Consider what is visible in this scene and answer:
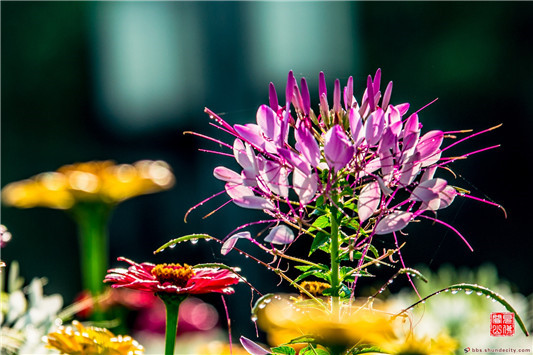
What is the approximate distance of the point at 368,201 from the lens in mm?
386

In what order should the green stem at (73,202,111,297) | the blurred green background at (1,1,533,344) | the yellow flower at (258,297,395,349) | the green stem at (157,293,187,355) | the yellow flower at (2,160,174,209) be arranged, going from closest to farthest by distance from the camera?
the yellow flower at (258,297,395,349) < the green stem at (157,293,187,355) < the green stem at (73,202,111,297) < the yellow flower at (2,160,174,209) < the blurred green background at (1,1,533,344)

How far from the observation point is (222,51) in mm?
2287

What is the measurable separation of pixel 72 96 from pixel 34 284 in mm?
2265

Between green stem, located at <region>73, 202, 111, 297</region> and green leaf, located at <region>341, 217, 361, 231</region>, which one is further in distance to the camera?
green stem, located at <region>73, 202, 111, 297</region>

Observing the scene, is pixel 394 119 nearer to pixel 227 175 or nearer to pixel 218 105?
pixel 227 175

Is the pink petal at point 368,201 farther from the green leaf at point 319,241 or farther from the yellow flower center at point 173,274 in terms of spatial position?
the yellow flower center at point 173,274

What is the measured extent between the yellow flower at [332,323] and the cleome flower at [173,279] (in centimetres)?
4

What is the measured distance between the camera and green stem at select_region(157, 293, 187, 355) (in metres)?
0.43

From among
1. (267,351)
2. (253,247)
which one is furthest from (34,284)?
(253,247)

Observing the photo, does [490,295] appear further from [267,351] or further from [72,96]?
[72,96]

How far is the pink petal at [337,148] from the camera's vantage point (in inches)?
14.5

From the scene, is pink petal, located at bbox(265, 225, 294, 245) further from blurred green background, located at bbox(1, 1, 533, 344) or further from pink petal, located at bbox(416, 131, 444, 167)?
blurred green background, located at bbox(1, 1, 533, 344)
